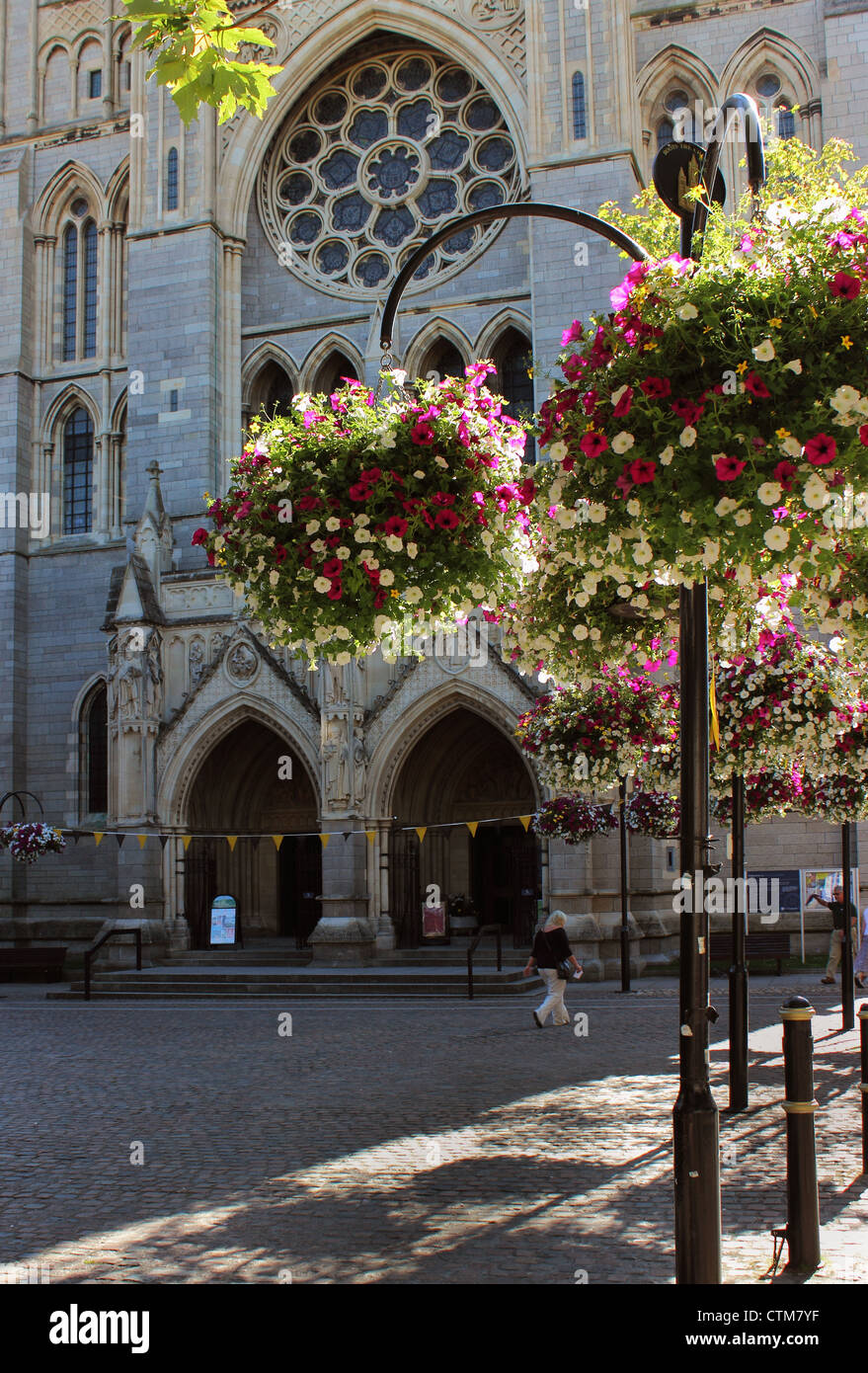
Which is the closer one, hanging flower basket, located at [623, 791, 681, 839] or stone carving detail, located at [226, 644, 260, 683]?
hanging flower basket, located at [623, 791, 681, 839]

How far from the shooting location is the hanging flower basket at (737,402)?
16.2 ft

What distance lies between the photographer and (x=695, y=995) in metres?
5.59

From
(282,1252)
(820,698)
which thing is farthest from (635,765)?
(282,1252)

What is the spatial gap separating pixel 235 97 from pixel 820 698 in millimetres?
6823

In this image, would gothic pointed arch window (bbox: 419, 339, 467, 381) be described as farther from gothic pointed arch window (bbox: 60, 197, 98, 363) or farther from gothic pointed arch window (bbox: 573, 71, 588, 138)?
gothic pointed arch window (bbox: 60, 197, 98, 363)

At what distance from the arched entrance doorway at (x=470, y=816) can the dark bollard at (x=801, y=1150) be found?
18.3m

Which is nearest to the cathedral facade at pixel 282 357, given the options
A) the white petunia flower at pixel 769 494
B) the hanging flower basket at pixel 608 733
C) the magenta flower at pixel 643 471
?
the hanging flower basket at pixel 608 733

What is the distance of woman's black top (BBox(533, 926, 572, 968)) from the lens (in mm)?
15336

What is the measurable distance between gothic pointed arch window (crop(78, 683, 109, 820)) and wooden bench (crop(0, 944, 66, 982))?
15.9 ft

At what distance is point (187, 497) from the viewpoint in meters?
26.6

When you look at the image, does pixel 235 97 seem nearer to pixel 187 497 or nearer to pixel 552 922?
pixel 552 922

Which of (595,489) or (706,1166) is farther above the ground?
(595,489)

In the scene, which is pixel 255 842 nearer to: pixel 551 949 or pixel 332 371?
pixel 332 371

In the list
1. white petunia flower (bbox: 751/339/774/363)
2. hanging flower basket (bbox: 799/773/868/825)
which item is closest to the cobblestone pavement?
hanging flower basket (bbox: 799/773/868/825)
